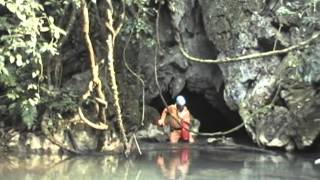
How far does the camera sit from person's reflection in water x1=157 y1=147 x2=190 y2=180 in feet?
27.8

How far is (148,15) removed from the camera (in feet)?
36.7

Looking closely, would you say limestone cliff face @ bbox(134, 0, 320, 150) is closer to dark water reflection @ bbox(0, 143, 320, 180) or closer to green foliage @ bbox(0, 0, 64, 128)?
dark water reflection @ bbox(0, 143, 320, 180)

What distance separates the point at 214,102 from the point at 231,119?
52 centimetres

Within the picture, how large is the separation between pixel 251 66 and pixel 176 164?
286 centimetres

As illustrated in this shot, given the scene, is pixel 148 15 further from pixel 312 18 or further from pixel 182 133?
pixel 312 18

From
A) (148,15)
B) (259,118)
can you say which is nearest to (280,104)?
(259,118)

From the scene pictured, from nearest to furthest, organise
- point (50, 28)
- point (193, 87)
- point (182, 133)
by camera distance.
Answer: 1. point (50, 28)
2. point (182, 133)
3. point (193, 87)

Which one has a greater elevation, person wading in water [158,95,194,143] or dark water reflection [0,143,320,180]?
person wading in water [158,95,194,143]

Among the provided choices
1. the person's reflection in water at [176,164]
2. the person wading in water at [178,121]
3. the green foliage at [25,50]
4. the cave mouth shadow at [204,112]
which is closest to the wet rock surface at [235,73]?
the cave mouth shadow at [204,112]

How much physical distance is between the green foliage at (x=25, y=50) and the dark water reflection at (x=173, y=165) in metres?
0.97

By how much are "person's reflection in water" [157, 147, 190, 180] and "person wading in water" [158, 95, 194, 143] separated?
83 centimetres

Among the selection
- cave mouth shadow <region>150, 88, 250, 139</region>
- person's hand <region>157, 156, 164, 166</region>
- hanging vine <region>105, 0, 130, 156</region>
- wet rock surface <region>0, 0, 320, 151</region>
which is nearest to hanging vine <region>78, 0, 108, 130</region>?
hanging vine <region>105, 0, 130, 156</region>

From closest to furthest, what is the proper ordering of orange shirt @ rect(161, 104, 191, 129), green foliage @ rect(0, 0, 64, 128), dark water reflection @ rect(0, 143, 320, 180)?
green foliage @ rect(0, 0, 64, 128), dark water reflection @ rect(0, 143, 320, 180), orange shirt @ rect(161, 104, 191, 129)

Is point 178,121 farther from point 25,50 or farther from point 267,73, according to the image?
point 25,50
